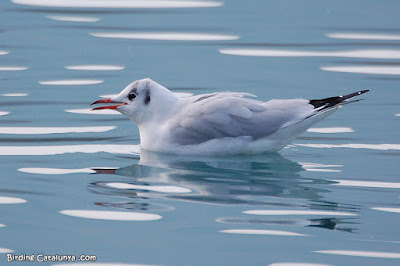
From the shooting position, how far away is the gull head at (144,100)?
10094mm

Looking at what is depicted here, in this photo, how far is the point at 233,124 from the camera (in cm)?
967

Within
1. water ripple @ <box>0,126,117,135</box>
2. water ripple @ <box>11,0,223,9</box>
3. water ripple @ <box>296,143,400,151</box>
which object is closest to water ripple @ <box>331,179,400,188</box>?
water ripple @ <box>296,143,400,151</box>

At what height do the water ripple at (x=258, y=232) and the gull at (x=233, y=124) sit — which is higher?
the gull at (x=233, y=124)

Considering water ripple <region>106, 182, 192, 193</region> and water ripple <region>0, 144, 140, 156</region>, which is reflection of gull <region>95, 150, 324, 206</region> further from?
water ripple <region>0, 144, 140, 156</region>

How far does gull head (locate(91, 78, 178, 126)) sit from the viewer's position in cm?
1009

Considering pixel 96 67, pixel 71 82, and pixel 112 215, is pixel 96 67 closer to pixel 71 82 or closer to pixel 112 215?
pixel 71 82

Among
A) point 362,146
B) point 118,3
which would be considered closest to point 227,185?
point 362,146

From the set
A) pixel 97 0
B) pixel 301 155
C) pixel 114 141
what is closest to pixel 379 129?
pixel 301 155

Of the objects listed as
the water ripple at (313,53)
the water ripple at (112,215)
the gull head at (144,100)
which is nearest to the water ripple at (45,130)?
the gull head at (144,100)

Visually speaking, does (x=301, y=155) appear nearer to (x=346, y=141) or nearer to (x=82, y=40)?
(x=346, y=141)

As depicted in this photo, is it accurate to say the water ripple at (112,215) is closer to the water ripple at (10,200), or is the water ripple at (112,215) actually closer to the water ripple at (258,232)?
the water ripple at (10,200)

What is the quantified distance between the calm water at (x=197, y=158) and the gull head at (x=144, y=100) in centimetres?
43

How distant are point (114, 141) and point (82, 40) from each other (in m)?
5.59

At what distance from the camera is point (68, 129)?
10984mm
